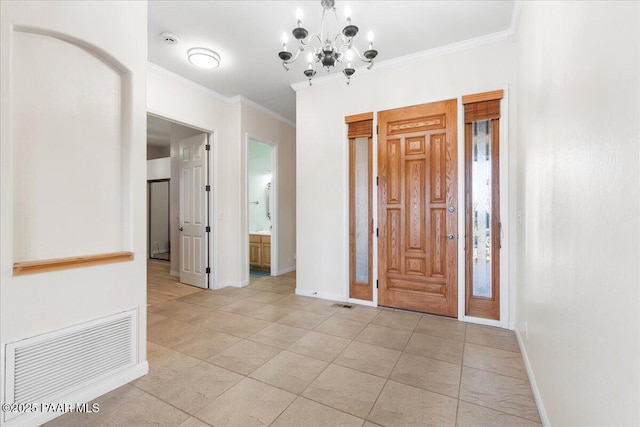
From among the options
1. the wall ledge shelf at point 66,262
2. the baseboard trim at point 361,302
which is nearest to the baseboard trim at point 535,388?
the baseboard trim at point 361,302

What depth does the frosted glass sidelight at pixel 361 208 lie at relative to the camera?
3.71 meters

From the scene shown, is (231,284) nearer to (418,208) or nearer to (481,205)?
(418,208)

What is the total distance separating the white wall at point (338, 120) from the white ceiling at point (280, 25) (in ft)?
0.67

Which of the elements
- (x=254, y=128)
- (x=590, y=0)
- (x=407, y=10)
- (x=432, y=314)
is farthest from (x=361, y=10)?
(x=432, y=314)

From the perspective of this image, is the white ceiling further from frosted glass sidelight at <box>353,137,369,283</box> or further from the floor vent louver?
the floor vent louver

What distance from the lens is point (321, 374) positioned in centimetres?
215

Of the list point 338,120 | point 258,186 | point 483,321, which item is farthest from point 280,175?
point 483,321

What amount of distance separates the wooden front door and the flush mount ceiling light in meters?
2.07

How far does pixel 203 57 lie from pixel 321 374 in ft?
11.4

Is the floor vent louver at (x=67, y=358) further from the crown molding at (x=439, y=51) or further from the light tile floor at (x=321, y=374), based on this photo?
the crown molding at (x=439, y=51)

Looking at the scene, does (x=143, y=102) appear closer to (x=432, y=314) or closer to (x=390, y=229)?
(x=390, y=229)

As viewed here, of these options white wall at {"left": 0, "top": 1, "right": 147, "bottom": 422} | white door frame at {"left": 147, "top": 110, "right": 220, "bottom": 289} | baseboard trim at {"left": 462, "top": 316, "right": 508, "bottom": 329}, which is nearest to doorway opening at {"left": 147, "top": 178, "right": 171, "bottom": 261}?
white door frame at {"left": 147, "top": 110, "right": 220, "bottom": 289}

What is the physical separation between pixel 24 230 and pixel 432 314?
3531 mm

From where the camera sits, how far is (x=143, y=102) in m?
2.21
